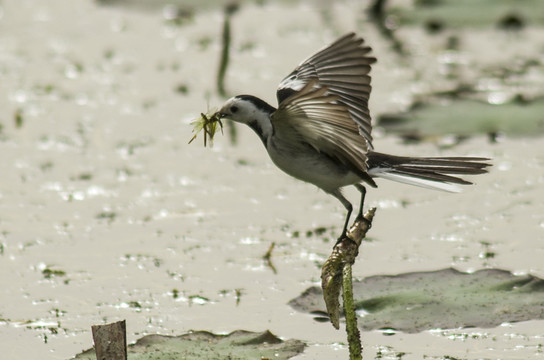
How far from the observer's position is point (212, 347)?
3963 millimetres

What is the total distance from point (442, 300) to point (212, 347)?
0.98 metres

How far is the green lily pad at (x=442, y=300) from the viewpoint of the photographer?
13.8ft

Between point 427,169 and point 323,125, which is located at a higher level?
point 323,125

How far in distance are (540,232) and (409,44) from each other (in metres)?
3.40

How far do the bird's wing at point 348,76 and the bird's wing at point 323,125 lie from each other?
469 mm

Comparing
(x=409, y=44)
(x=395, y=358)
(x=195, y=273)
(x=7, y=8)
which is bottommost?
(x=395, y=358)

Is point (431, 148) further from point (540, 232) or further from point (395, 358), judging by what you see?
point (395, 358)

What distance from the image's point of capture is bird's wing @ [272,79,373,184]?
3.44m

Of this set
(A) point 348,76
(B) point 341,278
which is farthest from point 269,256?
(B) point 341,278

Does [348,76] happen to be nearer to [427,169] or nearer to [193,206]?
[427,169]

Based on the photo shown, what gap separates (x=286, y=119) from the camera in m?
3.61

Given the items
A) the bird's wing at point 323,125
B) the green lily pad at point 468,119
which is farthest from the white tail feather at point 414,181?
the green lily pad at point 468,119

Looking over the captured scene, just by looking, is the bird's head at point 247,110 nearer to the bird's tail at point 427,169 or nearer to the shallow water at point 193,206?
the bird's tail at point 427,169

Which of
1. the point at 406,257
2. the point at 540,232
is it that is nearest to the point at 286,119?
the point at 406,257
